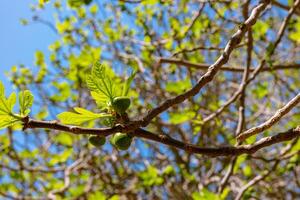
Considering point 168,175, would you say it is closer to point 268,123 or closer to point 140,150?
point 140,150

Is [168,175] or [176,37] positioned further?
[168,175]

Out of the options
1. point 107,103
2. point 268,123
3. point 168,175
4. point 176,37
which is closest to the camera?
point 268,123

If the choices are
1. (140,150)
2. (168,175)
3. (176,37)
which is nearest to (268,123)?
(176,37)

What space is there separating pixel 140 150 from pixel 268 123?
4917mm

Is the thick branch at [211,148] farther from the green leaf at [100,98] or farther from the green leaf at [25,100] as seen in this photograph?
the green leaf at [25,100]

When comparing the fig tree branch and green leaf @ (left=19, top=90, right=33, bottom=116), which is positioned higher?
the fig tree branch

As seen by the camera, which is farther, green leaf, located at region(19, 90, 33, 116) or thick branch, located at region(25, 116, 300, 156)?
green leaf, located at region(19, 90, 33, 116)

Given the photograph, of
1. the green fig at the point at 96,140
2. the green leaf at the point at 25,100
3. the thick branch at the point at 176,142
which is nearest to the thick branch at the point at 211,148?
the thick branch at the point at 176,142

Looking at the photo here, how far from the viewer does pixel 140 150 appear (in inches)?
251

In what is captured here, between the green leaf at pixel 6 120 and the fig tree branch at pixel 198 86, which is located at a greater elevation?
the fig tree branch at pixel 198 86

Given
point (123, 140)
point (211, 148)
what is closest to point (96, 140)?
point (123, 140)

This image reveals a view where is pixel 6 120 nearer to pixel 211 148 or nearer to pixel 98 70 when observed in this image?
pixel 98 70

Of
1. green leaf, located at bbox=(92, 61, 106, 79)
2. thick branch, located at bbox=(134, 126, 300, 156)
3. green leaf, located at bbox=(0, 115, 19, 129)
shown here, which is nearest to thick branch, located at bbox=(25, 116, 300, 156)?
thick branch, located at bbox=(134, 126, 300, 156)

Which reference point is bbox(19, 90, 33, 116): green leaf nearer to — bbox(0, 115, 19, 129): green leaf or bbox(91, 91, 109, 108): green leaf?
bbox(0, 115, 19, 129): green leaf
